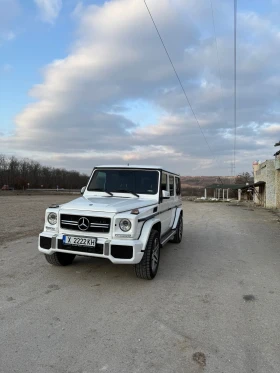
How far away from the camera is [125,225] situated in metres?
4.64

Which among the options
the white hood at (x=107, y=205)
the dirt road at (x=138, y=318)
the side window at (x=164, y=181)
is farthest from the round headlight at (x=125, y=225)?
the side window at (x=164, y=181)

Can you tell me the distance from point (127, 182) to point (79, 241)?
79.9 inches


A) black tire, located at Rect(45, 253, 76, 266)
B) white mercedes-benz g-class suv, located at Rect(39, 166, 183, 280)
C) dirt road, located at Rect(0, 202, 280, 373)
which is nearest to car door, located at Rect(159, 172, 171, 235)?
white mercedes-benz g-class suv, located at Rect(39, 166, 183, 280)

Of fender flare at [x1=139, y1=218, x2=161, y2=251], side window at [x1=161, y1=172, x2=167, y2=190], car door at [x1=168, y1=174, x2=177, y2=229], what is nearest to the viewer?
fender flare at [x1=139, y1=218, x2=161, y2=251]

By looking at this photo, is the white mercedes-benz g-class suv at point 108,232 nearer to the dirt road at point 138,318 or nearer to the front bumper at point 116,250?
the front bumper at point 116,250

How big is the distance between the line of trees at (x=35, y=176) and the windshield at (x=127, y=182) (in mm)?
85366

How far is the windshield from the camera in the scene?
6.21 meters

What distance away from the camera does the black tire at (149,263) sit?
15.9 feet

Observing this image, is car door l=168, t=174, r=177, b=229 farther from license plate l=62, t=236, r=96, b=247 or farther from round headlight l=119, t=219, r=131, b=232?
license plate l=62, t=236, r=96, b=247

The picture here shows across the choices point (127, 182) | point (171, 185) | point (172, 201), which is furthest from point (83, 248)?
point (171, 185)

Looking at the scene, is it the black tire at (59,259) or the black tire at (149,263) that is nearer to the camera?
the black tire at (149,263)

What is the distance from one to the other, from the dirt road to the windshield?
158 centimetres

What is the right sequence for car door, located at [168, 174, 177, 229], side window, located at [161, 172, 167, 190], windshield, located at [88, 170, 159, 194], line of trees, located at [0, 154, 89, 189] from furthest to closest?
line of trees, located at [0, 154, 89, 189], car door, located at [168, 174, 177, 229], side window, located at [161, 172, 167, 190], windshield, located at [88, 170, 159, 194]

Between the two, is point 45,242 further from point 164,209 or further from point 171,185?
point 171,185
